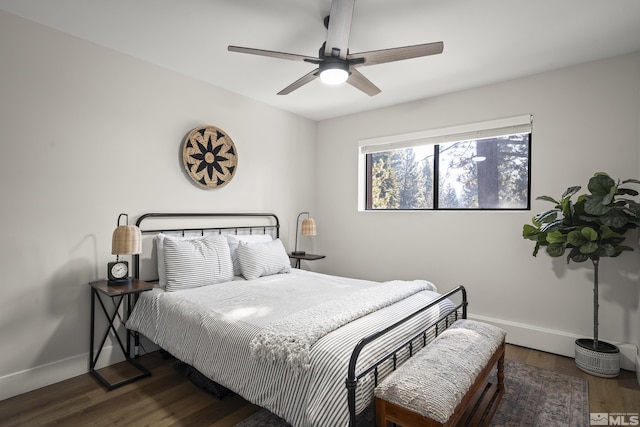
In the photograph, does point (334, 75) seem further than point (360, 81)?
No

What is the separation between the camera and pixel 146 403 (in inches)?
88.5

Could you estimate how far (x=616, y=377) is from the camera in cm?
262

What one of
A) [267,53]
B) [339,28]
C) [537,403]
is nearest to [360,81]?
[339,28]

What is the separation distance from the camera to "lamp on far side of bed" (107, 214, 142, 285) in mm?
2545

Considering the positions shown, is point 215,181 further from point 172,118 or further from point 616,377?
point 616,377

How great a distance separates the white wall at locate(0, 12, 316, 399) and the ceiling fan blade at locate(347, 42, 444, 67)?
1.97 m

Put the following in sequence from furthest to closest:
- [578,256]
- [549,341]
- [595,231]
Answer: [549,341]
[578,256]
[595,231]

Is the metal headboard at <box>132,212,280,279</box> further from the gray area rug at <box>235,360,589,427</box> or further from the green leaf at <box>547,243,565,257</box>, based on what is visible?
the green leaf at <box>547,243,565,257</box>

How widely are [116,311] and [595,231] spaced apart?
3852 millimetres

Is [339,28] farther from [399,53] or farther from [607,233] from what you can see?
[607,233]

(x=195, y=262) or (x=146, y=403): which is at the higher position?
(x=195, y=262)

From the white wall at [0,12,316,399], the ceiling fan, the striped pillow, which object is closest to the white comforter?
the striped pillow

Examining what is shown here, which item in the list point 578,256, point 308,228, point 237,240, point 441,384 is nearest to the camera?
point 441,384

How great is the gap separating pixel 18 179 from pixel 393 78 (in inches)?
126
